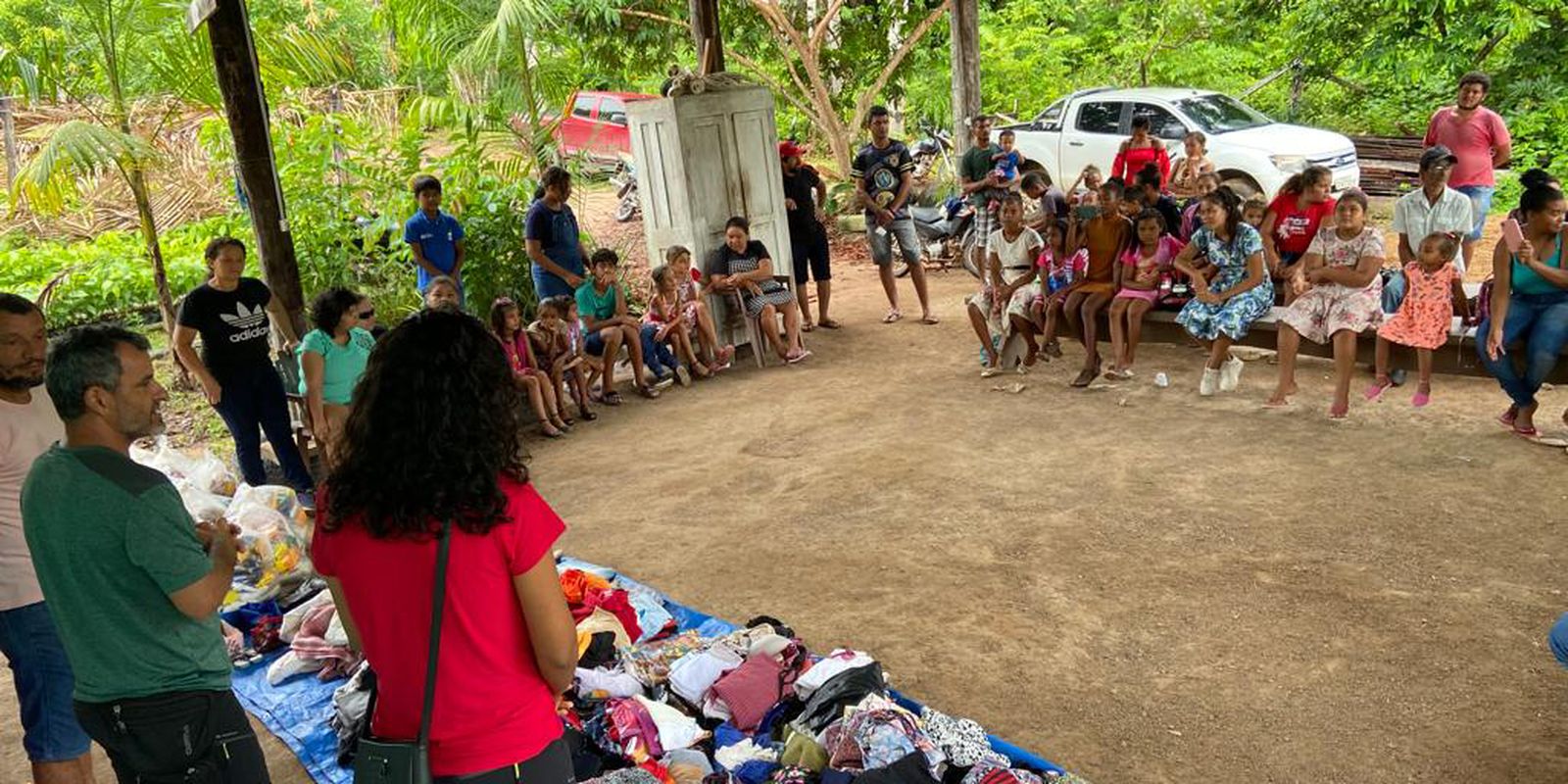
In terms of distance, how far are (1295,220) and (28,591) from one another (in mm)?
6335

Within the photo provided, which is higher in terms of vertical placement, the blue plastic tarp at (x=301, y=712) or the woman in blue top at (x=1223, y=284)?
the woman in blue top at (x=1223, y=284)

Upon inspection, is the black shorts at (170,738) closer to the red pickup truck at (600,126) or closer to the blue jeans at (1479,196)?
the blue jeans at (1479,196)

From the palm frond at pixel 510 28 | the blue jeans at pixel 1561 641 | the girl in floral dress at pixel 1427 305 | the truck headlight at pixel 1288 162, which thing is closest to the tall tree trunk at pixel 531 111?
the palm frond at pixel 510 28

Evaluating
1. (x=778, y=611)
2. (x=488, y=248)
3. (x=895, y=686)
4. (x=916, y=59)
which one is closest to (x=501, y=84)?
(x=488, y=248)

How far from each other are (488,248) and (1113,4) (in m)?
13.3

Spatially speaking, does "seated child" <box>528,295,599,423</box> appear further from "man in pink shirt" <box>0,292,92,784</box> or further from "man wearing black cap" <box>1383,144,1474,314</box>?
"man wearing black cap" <box>1383,144,1474,314</box>

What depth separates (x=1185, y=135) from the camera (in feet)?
36.4

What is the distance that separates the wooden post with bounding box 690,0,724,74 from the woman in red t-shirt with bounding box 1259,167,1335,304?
4.52 meters

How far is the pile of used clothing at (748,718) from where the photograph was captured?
330cm

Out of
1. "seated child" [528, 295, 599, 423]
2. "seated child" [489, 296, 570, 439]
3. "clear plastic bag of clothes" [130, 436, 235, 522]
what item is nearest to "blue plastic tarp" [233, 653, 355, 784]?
"clear plastic bag of clothes" [130, 436, 235, 522]

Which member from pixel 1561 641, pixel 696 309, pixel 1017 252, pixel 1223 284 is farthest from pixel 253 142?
pixel 1561 641

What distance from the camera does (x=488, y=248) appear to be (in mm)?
8633

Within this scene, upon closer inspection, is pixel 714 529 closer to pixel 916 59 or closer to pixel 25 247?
pixel 25 247

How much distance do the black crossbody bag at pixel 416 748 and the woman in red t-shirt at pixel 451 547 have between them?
0.02 metres
